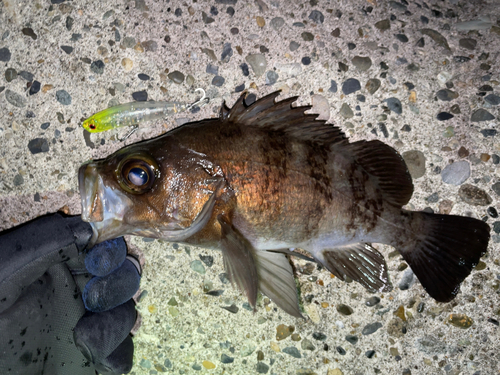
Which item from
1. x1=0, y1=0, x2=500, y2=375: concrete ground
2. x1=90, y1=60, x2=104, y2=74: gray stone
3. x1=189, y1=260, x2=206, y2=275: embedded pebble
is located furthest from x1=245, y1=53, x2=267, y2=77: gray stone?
x1=189, y1=260, x2=206, y2=275: embedded pebble

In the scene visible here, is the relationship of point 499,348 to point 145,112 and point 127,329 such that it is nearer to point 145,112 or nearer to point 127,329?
point 127,329

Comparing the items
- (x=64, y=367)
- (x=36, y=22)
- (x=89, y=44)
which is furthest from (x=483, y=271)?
(x=36, y=22)

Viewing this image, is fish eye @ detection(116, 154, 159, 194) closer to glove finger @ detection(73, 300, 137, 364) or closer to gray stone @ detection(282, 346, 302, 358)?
glove finger @ detection(73, 300, 137, 364)

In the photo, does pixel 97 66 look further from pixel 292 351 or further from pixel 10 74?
pixel 292 351

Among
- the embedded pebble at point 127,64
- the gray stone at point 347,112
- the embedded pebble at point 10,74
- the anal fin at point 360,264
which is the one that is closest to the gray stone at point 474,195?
the anal fin at point 360,264

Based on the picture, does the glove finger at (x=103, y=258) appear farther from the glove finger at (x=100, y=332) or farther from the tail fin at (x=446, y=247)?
the tail fin at (x=446, y=247)
